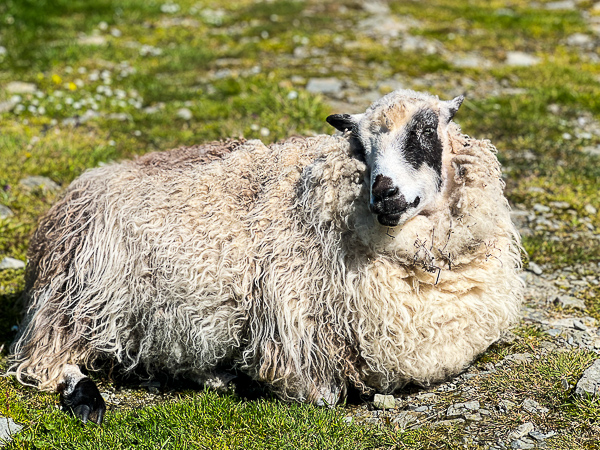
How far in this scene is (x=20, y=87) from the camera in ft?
34.0

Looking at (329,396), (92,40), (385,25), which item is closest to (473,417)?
(329,396)

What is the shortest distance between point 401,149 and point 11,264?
4303 millimetres

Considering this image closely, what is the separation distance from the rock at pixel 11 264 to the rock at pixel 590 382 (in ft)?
16.9

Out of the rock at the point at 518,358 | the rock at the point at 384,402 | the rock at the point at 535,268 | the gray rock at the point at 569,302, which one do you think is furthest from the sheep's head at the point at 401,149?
the rock at the point at 535,268

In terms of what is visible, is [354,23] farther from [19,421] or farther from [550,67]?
[19,421]

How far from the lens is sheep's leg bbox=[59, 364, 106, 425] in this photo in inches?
181

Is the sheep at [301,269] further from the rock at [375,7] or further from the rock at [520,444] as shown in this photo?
the rock at [375,7]

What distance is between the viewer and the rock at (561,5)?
612 inches

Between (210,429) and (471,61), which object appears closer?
(210,429)

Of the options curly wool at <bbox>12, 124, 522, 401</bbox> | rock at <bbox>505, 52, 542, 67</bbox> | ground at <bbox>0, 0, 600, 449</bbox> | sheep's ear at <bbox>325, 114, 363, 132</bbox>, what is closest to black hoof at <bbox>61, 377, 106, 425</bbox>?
ground at <bbox>0, 0, 600, 449</bbox>

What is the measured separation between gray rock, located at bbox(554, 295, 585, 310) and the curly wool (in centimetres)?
78

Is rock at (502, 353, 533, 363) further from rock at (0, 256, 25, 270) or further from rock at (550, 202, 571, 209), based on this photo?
rock at (0, 256, 25, 270)

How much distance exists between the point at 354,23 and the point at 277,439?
1069cm

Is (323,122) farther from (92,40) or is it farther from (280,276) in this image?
(92,40)
